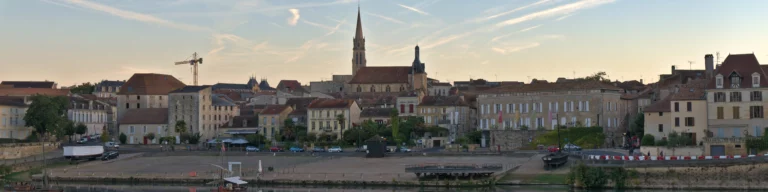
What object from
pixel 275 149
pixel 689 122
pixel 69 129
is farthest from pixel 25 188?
pixel 69 129

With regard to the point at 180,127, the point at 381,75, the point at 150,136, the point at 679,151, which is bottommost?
the point at 679,151

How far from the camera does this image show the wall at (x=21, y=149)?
85.1m

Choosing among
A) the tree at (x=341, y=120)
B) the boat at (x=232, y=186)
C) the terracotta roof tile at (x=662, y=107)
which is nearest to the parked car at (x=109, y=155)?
the boat at (x=232, y=186)

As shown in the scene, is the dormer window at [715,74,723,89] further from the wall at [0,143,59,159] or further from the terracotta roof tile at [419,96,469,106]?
the wall at [0,143,59,159]

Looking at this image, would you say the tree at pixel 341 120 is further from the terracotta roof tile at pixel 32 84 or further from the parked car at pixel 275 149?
the terracotta roof tile at pixel 32 84

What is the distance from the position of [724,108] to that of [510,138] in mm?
20806

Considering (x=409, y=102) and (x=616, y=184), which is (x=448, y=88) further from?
(x=616, y=184)

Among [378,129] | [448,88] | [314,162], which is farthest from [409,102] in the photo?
[448,88]

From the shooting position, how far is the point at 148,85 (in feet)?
380

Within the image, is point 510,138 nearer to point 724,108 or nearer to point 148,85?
point 724,108

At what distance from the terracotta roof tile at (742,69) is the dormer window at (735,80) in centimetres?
17

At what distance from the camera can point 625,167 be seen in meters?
58.0

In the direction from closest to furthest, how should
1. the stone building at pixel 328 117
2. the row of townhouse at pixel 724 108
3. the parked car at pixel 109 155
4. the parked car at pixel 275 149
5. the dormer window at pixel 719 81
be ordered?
the row of townhouse at pixel 724 108 → the dormer window at pixel 719 81 → the parked car at pixel 109 155 → the parked car at pixel 275 149 → the stone building at pixel 328 117

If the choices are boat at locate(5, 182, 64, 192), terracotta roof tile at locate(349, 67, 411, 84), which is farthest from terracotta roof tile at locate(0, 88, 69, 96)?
boat at locate(5, 182, 64, 192)
